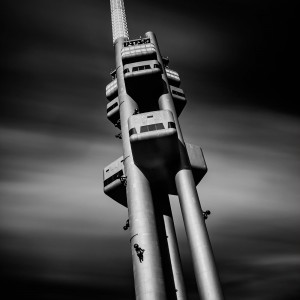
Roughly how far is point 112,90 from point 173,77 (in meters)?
11.3

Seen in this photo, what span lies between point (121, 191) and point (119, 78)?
1807 cm

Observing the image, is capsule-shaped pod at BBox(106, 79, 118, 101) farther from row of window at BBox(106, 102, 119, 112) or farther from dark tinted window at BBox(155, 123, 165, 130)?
dark tinted window at BBox(155, 123, 165, 130)

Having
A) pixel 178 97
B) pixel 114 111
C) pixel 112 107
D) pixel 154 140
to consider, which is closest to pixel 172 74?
pixel 178 97

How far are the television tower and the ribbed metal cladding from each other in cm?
962

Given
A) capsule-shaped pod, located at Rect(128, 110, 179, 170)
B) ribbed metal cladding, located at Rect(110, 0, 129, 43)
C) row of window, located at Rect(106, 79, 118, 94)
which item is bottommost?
capsule-shaped pod, located at Rect(128, 110, 179, 170)

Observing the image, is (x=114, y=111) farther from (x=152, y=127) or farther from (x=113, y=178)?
(x=152, y=127)

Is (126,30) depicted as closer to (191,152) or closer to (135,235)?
(191,152)

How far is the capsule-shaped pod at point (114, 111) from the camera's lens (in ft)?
164

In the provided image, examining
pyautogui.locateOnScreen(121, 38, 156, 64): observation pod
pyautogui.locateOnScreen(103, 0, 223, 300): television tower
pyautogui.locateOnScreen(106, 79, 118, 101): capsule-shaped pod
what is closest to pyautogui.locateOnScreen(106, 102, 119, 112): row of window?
pyautogui.locateOnScreen(103, 0, 223, 300): television tower

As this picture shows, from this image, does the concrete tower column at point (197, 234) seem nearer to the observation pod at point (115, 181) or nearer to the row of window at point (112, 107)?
the observation pod at point (115, 181)

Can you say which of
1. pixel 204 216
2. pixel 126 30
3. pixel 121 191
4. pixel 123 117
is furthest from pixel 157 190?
pixel 126 30

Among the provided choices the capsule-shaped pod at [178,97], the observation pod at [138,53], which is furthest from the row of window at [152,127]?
the capsule-shaped pod at [178,97]

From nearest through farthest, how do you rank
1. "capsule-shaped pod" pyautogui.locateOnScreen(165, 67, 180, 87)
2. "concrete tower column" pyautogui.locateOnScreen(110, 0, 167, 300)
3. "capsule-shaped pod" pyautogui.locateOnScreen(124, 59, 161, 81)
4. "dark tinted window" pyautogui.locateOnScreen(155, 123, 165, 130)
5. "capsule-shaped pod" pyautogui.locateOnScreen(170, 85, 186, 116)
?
"concrete tower column" pyautogui.locateOnScreen(110, 0, 167, 300)
"dark tinted window" pyautogui.locateOnScreen(155, 123, 165, 130)
"capsule-shaped pod" pyautogui.locateOnScreen(124, 59, 161, 81)
"capsule-shaped pod" pyautogui.locateOnScreen(170, 85, 186, 116)
"capsule-shaped pod" pyautogui.locateOnScreen(165, 67, 180, 87)

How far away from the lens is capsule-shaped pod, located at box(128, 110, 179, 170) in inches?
1377
